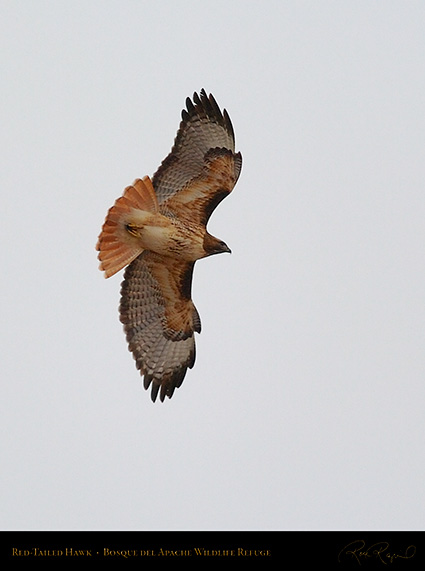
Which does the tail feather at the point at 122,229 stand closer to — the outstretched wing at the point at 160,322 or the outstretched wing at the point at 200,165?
the outstretched wing at the point at 200,165

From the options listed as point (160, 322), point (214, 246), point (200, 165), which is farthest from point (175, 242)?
point (160, 322)

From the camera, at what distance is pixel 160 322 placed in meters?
16.1

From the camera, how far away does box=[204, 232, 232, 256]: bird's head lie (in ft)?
50.3
